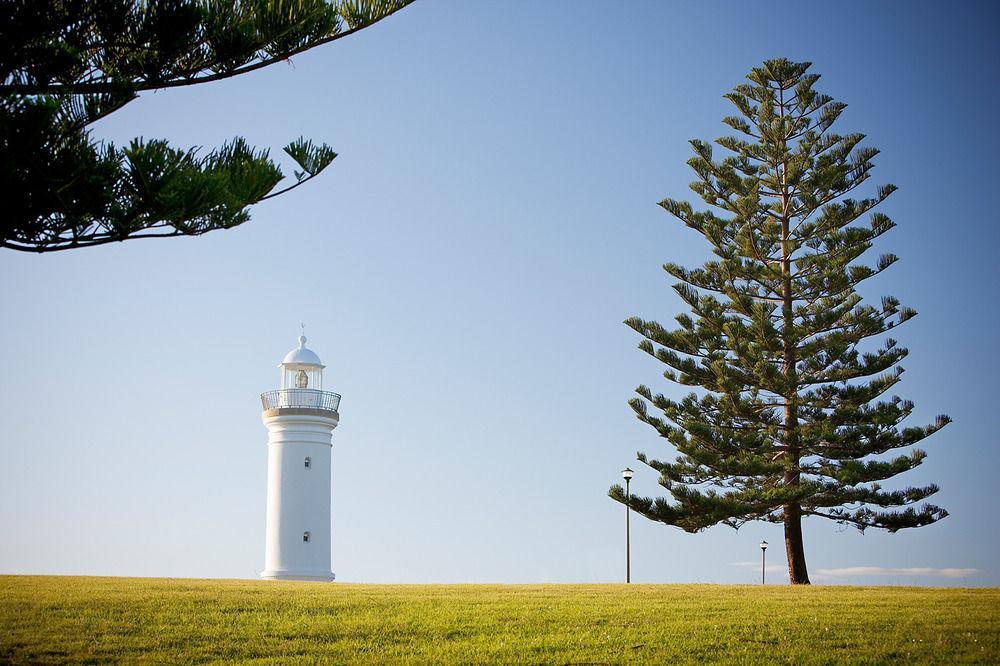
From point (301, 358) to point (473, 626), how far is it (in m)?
11.3

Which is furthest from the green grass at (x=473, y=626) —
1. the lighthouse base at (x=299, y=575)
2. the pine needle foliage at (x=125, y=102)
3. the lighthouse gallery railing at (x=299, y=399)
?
the lighthouse gallery railing at (x=299, y=399)

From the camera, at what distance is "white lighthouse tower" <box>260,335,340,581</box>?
19125mm

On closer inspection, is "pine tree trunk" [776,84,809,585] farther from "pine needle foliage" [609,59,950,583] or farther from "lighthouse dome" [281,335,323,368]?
"lighthouse dome" [281,335,323,368]

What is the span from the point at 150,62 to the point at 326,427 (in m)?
12.0

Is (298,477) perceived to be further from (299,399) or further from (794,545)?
(794,545)

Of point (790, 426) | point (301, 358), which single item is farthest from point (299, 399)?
point (790, 426)

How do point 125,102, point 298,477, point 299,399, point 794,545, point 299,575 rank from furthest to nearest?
point 299,399 → point 298,477 → point 299,575 → point 794,545 → point 125,102

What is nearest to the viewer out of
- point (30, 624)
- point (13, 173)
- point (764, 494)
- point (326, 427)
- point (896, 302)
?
point (13, 173)

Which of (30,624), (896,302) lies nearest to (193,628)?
(30,624)

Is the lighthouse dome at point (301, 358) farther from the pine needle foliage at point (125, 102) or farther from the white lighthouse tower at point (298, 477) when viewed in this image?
the pine needle foliage at point (125, 102)

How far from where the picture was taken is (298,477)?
19297mm

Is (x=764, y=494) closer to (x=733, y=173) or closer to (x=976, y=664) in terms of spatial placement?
(x=733, y=173)

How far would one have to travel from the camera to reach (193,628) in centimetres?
955

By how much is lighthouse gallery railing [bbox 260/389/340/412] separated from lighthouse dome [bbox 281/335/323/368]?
2.07ft
